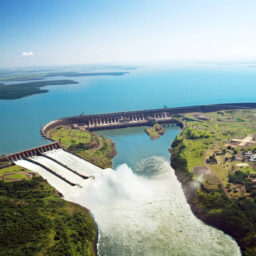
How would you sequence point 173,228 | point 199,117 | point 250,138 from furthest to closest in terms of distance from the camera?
point 199,117 < point 250,138 < point 173,228

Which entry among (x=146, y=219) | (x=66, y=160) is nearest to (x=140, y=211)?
(x=146, y=219)

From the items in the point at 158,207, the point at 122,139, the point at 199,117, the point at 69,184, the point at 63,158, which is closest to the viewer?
the point at 158,207

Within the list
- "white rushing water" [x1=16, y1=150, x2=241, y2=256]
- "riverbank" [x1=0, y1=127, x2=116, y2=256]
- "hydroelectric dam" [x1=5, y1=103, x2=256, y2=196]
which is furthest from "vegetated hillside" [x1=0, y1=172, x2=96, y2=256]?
"hydroelectric dam" [x1=5, y1=103, x2=256, y2=196]

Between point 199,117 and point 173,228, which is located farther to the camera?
point 199,117

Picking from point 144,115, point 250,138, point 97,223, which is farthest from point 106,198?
point 144,115

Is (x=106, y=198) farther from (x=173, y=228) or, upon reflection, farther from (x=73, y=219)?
(x=173, y=228)

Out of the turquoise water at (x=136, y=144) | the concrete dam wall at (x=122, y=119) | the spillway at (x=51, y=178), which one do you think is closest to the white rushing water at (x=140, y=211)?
the spillway at (x=51, y=178)

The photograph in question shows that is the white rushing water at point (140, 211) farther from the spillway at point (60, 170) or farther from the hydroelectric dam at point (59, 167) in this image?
the hydroelectric dam at point (59, 167)
